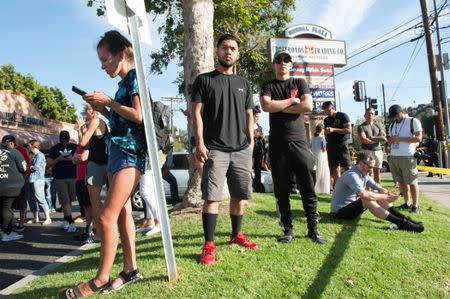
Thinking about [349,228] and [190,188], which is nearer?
[349,228]

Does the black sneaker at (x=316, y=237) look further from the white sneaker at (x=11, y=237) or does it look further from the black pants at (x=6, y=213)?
the black pants at (x=6, y=213)

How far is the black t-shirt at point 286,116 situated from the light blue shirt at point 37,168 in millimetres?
5834

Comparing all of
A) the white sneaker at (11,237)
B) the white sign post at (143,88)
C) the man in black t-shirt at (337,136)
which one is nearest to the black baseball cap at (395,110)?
the man in black t-shirt at (337,136)

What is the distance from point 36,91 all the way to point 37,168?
4062 cm

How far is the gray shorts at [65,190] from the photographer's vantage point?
22.8ft

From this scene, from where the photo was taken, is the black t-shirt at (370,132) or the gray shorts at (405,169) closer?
the gray shorts at (405,169)

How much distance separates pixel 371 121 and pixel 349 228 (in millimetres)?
3917

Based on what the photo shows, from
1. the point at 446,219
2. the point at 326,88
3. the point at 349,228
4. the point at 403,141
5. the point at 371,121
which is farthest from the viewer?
the point at 326,88

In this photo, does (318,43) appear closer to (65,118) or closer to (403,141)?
(403,141)

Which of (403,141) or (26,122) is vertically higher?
(26,122)

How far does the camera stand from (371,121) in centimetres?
827

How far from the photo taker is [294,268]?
11.2ft

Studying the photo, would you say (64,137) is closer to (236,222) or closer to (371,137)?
(236,222)

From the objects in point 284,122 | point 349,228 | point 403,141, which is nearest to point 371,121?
point 403,141
